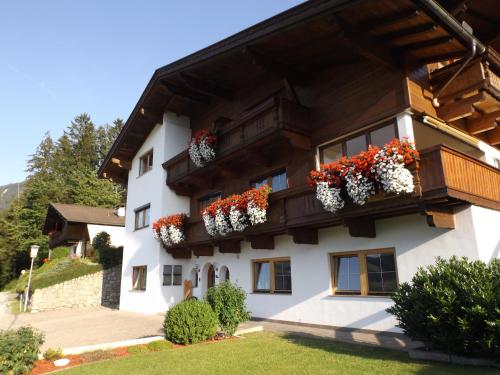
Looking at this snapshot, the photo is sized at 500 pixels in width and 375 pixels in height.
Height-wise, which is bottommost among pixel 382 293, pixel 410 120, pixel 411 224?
pixel 382 293

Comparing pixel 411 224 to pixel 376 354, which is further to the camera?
pixel 411 224

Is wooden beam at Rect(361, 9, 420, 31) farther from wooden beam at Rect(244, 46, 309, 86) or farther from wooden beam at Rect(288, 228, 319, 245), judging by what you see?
wooden beam at Rect(288, 228, 319, 245)

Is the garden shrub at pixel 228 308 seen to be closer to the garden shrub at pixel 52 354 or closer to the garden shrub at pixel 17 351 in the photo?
the garden shrub at pixel 52 354

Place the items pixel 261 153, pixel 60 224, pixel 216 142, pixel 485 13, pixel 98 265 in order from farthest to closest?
pixel 60 224 → pixel 98 265 → pixel 216 142 → pixel 261 153 → pixel 485 13

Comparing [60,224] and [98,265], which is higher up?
[60,224]

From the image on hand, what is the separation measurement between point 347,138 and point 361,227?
2.63m

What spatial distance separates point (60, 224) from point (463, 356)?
1451 inches

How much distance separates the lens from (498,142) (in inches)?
472

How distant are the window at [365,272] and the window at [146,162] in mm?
12268

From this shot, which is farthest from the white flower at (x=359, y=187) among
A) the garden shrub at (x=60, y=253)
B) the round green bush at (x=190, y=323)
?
the garden shrub at (x=60, y=253)

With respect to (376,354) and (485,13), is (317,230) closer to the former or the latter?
(376,354)

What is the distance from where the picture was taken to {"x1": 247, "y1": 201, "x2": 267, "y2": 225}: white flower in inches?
455

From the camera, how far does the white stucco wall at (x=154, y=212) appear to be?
17.0m

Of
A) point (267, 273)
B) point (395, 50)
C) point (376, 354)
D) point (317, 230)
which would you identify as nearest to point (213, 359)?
point (376, 354)
